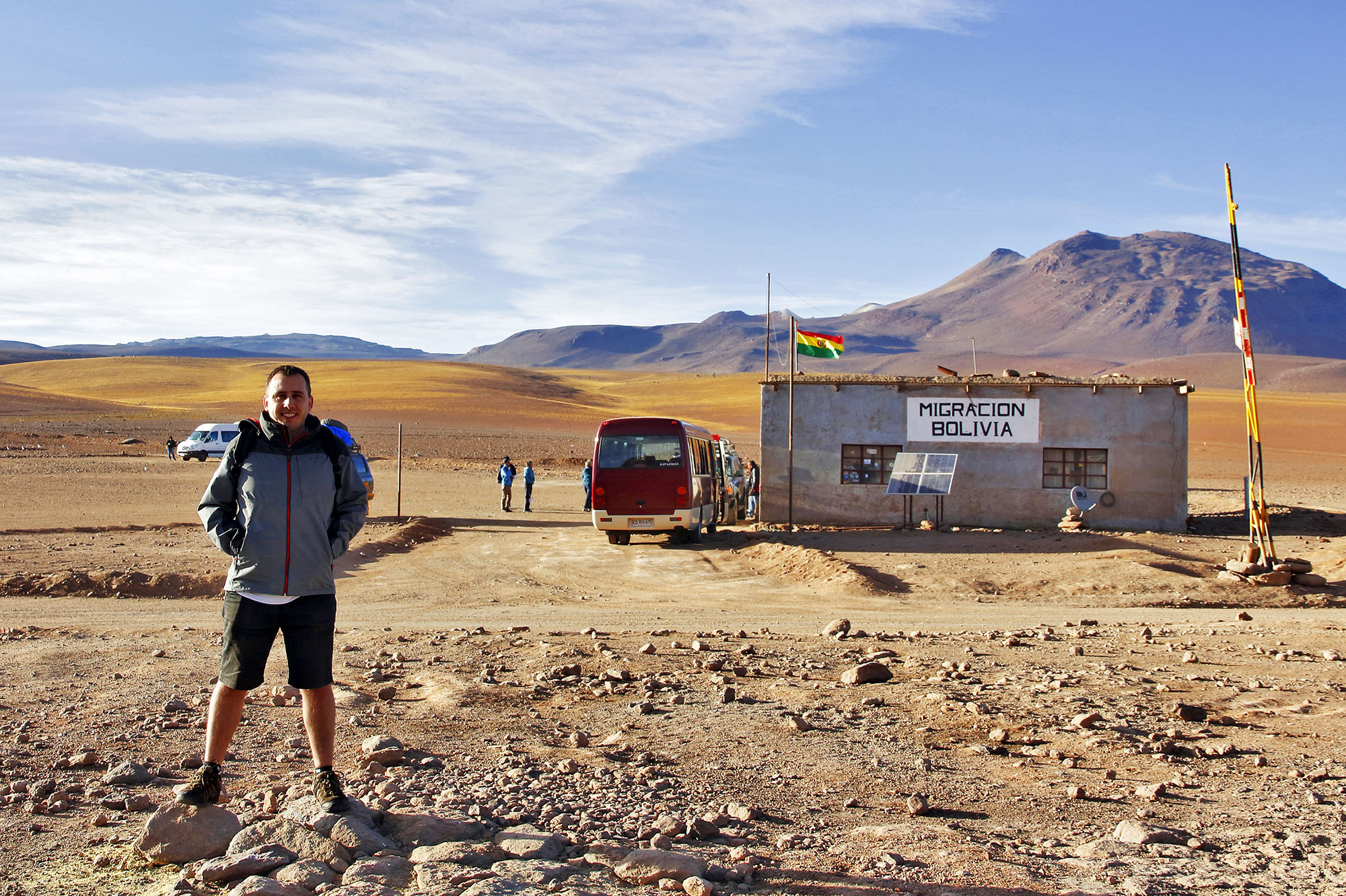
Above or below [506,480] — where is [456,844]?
below

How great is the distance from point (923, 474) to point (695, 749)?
1807 centimetres

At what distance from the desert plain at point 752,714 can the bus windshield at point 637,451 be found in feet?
7.04

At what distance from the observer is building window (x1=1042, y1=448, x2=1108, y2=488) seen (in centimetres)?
2347

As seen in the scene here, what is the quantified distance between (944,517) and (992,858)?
19.8 m

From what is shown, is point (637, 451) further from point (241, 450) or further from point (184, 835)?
point (184, 835)

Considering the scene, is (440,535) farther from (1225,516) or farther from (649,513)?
(1225,516)

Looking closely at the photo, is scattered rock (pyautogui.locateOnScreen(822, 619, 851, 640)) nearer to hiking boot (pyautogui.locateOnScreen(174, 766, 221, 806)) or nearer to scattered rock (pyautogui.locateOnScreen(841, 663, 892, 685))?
scattered rock (pyautogui.locateOnScreen(841, 663, 892, 685))

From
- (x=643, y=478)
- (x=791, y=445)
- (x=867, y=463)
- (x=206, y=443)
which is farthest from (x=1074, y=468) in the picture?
(x=206, y=443)

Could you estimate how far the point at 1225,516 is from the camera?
2627 centimetres

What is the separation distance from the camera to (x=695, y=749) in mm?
5973

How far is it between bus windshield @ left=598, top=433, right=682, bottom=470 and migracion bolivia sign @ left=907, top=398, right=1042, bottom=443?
6758 mm

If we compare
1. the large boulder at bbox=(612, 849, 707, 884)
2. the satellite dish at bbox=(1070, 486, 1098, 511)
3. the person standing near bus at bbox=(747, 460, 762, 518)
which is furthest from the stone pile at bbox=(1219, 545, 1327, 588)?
the large boulder at bbox=(612, 849, 707, 884)

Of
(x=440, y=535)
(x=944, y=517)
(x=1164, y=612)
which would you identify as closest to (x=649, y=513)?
(x=440, y=535)

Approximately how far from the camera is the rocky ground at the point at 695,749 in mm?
4199
